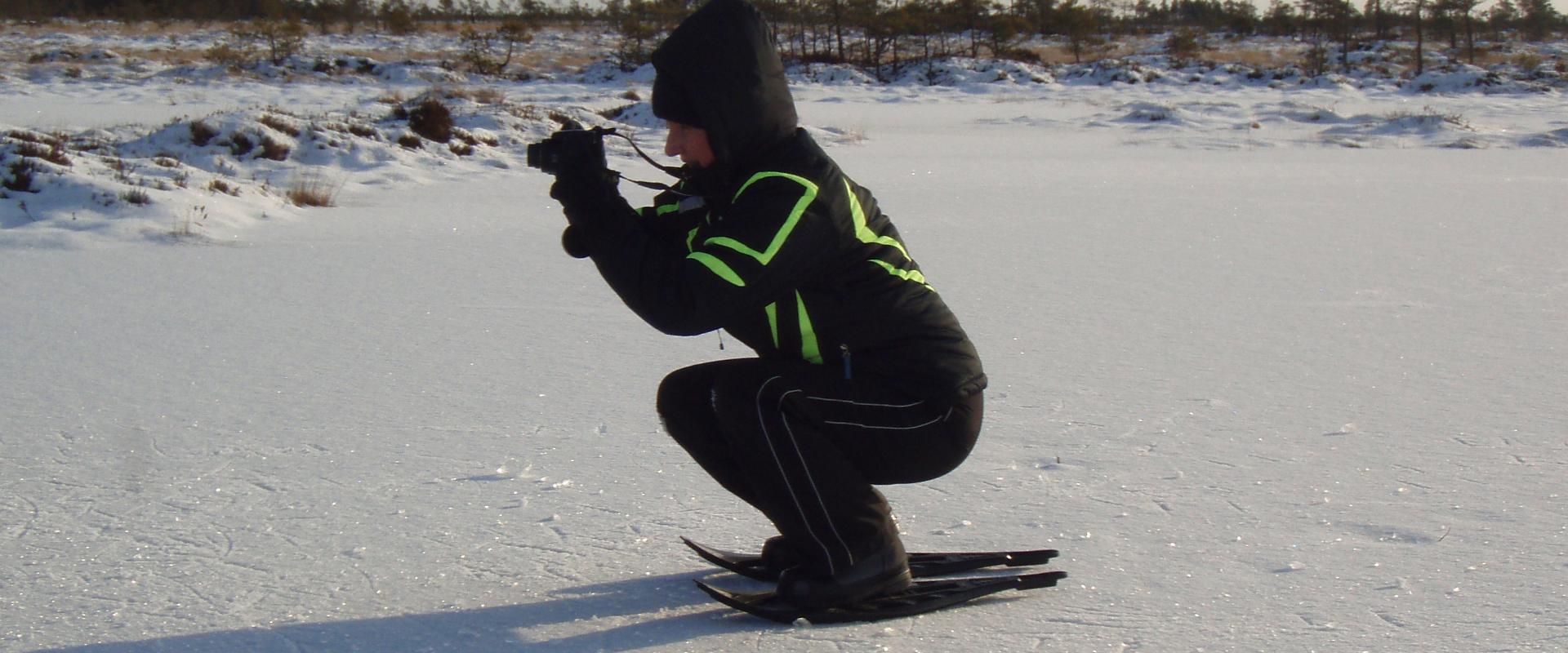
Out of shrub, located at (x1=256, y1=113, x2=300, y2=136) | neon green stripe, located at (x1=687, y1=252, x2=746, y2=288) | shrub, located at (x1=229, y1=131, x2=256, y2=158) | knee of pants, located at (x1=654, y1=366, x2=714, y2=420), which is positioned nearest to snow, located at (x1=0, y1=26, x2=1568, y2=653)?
knee of pants, located at (x1=654, y1=366, x2=714, y2=420)

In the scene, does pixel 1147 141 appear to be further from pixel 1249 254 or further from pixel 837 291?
pixel 837 291

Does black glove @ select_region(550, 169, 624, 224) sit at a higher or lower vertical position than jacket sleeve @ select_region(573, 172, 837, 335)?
higher

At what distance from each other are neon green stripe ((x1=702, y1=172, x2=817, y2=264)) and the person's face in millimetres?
133

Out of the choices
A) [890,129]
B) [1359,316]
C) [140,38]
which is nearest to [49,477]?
[1359,316]

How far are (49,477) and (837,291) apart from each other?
6.42 ft

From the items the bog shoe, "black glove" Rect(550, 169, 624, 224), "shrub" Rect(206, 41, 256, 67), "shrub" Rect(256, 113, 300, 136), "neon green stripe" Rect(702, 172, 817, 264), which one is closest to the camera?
"neon green stripe" Rect(702, 172, 817, 264)

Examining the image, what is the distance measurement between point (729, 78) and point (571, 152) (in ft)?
0.88

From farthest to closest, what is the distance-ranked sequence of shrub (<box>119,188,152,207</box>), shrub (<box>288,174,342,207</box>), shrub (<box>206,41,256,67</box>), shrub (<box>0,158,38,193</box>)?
1. shrub (<box>206,41,256,67</box>)
2. shrub (<box>288,174,342,207</box>)
3. shrub (<box>0,158,38,193</box>)
4. shrub (<box>119,188,152,207</box>)

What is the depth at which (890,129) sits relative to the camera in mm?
16156

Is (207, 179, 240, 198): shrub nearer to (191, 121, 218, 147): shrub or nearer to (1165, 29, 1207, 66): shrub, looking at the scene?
(191, 121, 218, 147): shrub

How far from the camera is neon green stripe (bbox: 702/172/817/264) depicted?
1887 mm

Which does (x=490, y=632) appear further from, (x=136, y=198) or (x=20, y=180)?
(x=20, y=180)

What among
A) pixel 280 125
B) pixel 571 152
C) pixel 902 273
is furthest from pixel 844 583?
pixel 280 125

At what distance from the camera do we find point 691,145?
2062mm
